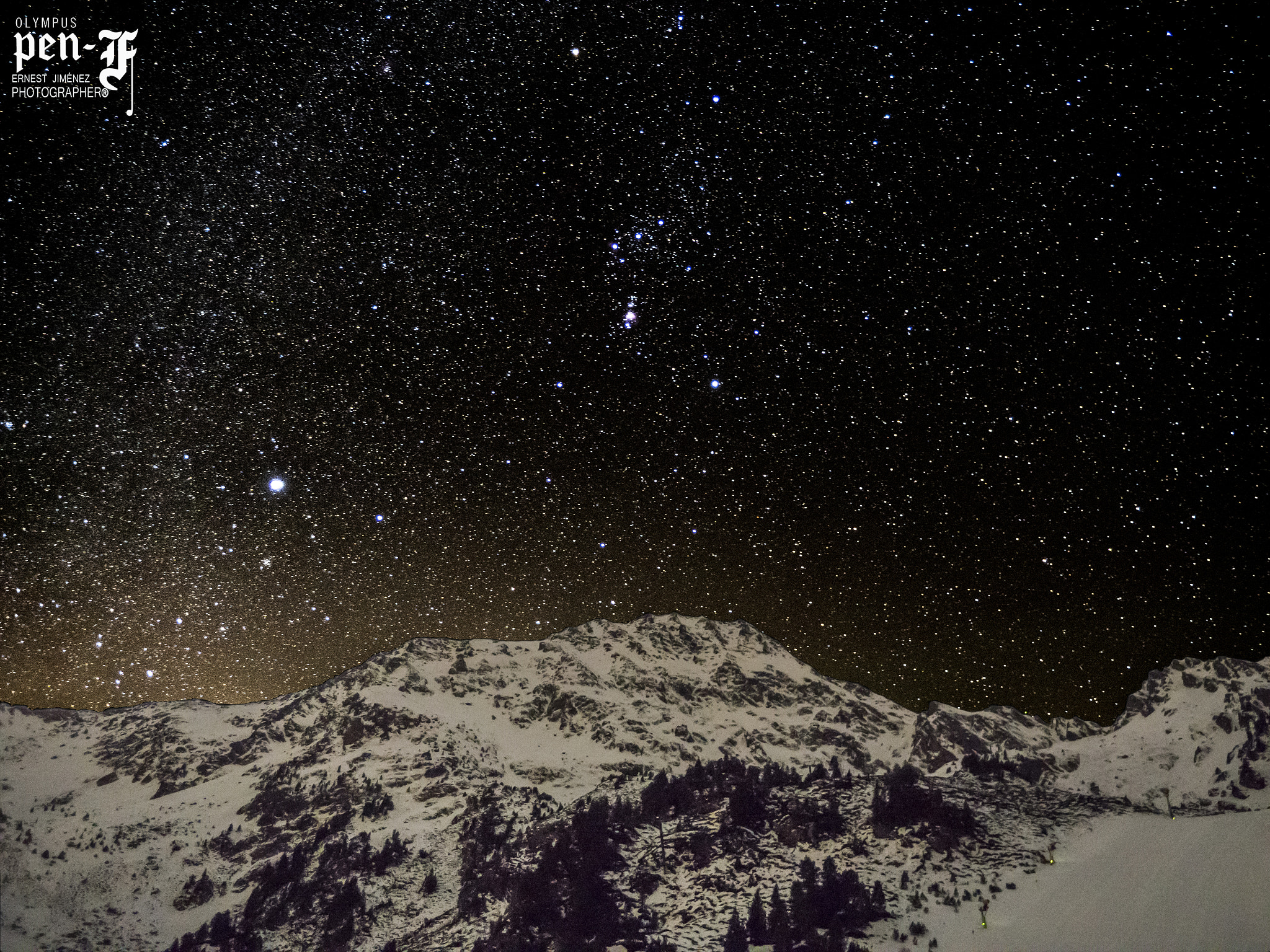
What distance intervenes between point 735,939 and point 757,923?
579 cm

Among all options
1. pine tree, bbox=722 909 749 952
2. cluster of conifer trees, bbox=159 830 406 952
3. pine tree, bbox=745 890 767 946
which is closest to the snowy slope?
pine tree, bbox=745 890 767 946

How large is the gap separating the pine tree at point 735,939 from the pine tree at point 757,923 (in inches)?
53.6

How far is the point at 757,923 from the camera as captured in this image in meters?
141

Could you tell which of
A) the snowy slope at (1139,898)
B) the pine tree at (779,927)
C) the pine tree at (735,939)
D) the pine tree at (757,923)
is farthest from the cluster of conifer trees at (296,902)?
the snowy slope at (1139,898)

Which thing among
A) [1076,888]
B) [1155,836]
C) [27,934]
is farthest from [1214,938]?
[27,934]

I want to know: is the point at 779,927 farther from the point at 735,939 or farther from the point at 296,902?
the point at 296,902

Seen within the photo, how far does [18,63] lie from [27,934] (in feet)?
748

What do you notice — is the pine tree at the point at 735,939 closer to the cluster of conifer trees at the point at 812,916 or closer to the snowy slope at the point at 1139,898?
the cluster of conifer trees at the point at 812,916

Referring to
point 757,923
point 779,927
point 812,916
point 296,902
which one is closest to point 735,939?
point 757,923

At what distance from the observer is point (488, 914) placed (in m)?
175

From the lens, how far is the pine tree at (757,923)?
136 meters

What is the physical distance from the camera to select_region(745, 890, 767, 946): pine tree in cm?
13562

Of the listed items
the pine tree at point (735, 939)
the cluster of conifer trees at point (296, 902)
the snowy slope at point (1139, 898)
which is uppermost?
the cluster of conifer trees at point (296, 902)

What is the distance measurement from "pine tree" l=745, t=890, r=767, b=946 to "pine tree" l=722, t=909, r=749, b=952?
1.36 m
